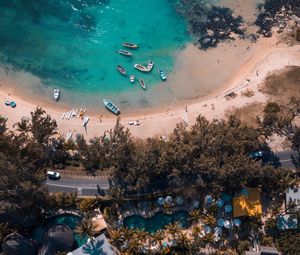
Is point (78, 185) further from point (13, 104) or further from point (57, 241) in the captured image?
point (13, 104)

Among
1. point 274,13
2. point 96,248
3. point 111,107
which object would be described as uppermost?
point 274,13

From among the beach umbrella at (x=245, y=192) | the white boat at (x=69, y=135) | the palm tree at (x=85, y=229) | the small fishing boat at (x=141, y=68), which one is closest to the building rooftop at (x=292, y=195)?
the beach umbrella at (x=245, y=192)

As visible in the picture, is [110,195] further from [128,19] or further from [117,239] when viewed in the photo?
[128,19]

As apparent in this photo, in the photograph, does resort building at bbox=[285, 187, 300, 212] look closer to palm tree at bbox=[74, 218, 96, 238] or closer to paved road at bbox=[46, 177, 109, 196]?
paved road at bbox=[46, 177, 109, 196]

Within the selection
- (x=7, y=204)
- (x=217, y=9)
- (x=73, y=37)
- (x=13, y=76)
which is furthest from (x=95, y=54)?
(x=7, y=204)

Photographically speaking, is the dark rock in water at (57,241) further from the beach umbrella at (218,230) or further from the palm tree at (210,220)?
the beach umbrella at (218,230)

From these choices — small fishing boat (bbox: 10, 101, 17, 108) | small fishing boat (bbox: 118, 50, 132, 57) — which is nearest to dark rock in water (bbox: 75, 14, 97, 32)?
small fishing boat (bbox: 118, 50, 132, 57)

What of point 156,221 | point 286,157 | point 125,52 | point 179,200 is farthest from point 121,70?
point 286,157
